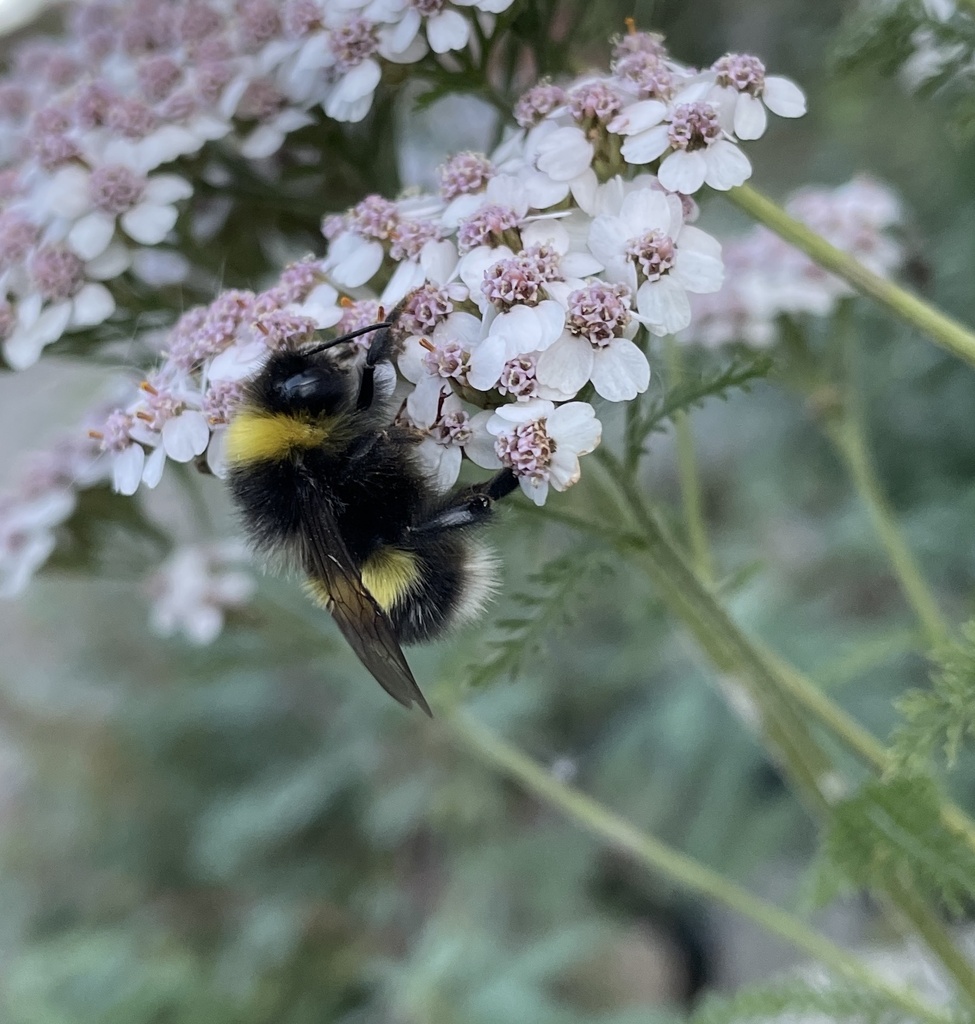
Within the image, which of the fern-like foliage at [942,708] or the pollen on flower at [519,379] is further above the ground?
the pollen on flower at [519,379]

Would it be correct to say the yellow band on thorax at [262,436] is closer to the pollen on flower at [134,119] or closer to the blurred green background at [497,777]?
the pollen on flower at [134,119]

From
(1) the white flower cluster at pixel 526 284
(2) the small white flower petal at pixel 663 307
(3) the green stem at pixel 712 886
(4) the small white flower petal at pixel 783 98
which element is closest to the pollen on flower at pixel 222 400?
(1) the white flower cluster at pixel 526 284

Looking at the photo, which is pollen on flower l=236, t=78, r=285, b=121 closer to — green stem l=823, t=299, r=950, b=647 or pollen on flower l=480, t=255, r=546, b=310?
pollen on flower l=480, t=255, r=546, b=310

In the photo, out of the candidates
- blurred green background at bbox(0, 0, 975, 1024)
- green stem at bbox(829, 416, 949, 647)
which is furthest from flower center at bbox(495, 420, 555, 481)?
blurred green background at bbox(0, 0, 975, 1024)

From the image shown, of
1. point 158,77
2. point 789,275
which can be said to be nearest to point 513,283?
point 158,77

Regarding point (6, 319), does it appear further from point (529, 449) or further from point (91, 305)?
point (529, 449)

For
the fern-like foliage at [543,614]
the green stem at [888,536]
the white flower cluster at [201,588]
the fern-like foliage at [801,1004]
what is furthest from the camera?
the white flower cluster at [201,588]
